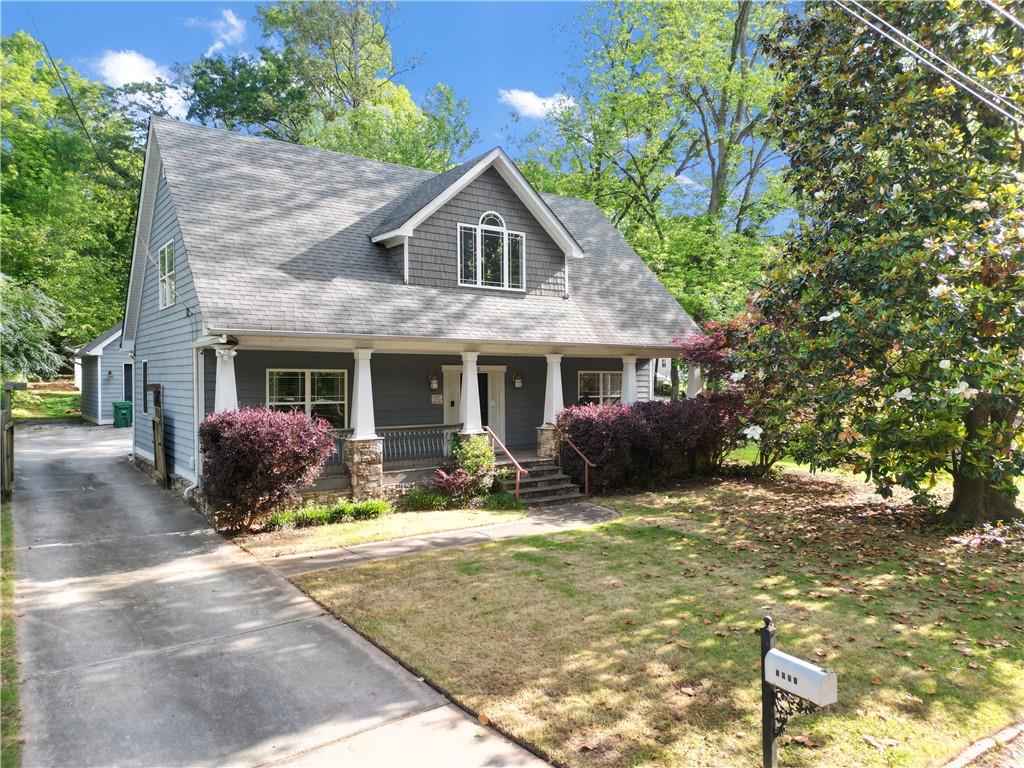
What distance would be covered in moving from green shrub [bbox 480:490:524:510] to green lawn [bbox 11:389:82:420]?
24849 millimetres

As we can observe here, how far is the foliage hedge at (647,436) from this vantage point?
510 inches

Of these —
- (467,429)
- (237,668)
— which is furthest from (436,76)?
(237,668)

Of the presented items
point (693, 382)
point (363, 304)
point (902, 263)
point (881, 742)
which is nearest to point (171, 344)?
point (363, 304)

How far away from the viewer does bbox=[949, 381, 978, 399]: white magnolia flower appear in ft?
24.1

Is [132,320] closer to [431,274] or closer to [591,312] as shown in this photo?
[431,274]

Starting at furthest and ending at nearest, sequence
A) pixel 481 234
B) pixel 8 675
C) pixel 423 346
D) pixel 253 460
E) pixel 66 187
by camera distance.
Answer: pixel 66 187, pixel 481 234, pixel 423 346, pixel 253 460, pixel 8 675

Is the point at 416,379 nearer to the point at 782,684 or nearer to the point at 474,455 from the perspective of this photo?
the point at 474,455

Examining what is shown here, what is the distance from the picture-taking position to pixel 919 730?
419 cm

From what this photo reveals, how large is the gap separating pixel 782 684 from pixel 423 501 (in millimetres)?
9028

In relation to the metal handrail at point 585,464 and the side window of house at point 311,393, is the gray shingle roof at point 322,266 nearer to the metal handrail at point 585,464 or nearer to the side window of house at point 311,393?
the side window of house at point 311,393

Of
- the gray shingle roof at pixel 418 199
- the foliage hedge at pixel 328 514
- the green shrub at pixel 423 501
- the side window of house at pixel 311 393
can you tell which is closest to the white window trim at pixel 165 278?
the side window of house at pixel 311 393

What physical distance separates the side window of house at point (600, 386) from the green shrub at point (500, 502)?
5.08m

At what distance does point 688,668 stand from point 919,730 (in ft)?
5.24

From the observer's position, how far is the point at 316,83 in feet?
112
